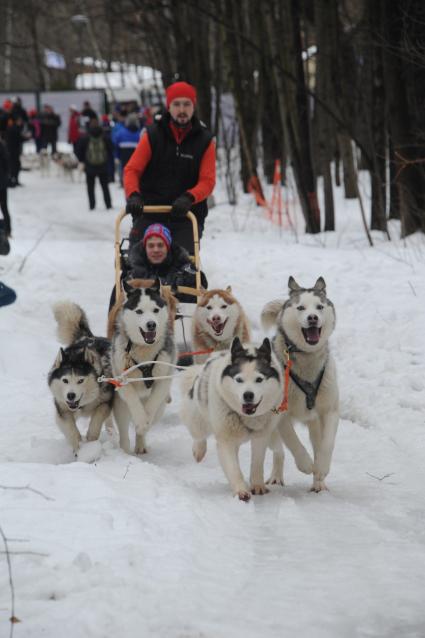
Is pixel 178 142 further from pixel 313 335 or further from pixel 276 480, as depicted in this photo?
pixel 276 480

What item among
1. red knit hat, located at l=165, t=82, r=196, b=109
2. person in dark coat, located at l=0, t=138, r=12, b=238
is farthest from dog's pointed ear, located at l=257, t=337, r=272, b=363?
person in dark coat, located at l=0, t=138, r=12, b=238

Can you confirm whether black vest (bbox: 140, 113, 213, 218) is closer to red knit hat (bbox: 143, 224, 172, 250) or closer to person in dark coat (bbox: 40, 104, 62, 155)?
red knit hat (bbox: 143, 224, 172, 250)

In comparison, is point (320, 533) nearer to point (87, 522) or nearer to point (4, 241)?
point (87, 522)

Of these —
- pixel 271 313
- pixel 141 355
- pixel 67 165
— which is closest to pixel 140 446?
pixel 141 355

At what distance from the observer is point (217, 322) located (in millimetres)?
6715

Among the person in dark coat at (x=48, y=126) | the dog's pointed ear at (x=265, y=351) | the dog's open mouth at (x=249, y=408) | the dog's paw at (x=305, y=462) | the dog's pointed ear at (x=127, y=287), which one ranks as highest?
the person in dark coat at (x=48, y=126)

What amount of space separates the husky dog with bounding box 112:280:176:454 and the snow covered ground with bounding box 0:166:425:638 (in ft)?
0.79

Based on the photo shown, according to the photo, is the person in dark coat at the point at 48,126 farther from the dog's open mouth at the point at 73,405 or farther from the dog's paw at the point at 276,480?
the dog's paw at the point at 276,480

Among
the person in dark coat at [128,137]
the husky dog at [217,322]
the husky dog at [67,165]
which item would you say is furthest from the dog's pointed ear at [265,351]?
the husky dog at [67,165]

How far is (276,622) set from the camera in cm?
318

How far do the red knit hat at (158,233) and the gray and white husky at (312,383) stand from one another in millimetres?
2049

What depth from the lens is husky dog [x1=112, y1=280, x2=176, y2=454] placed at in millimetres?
5848

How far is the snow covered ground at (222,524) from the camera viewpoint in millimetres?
3170

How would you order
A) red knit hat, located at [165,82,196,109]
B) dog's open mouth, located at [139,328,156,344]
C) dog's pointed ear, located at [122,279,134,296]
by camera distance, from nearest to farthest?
dog's open mouth, located at [139,328,156,344] < dog's pointed ear, located at [122,279,134,296] < red knit hat, located at [165,82,196,109]
